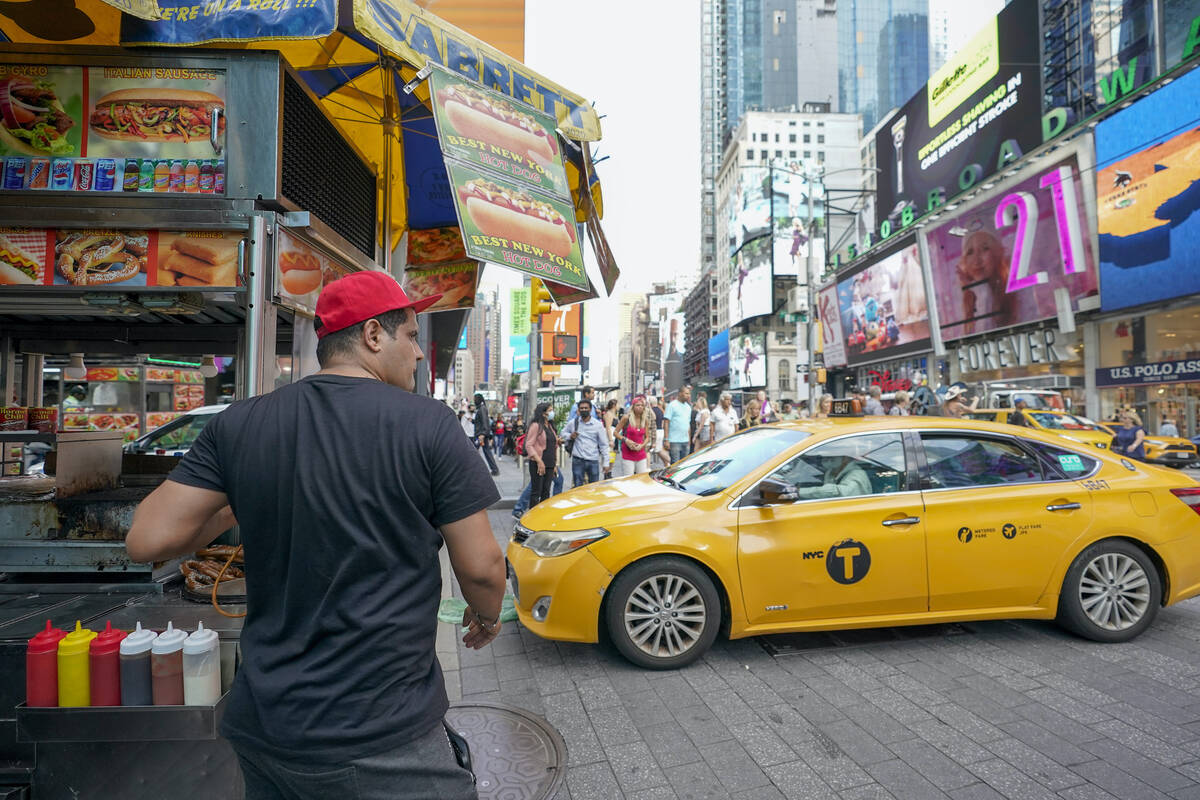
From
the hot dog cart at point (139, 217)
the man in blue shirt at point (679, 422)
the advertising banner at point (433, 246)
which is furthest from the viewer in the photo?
the man in blue shirt at point (679, 422)

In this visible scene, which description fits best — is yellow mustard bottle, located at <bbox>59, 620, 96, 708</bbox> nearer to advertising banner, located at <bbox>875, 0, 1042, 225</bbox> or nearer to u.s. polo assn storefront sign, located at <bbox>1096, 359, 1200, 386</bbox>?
u.s. polo assn storefront sign, located at <bbox>1096, 359, 1200, 386</bbox>

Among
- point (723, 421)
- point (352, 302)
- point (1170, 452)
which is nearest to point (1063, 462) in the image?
point (352, 302)

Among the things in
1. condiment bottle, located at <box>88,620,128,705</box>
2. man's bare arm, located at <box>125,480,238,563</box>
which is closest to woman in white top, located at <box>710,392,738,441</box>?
condiment bottle, located at <box>88,620,128,705</box>

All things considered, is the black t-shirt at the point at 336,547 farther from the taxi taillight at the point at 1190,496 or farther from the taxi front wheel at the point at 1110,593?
the taxi taillight at the point at 1190,496

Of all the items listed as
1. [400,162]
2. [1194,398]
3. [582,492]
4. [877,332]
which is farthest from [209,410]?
[877,332]

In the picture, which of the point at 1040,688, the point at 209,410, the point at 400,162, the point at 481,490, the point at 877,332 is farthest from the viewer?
the point at 877,332

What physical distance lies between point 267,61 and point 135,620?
2461 mm

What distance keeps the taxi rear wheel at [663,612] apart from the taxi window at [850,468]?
3.09 ft

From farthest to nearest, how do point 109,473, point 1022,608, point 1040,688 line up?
point 1022,608 < point 1040,688 < point 109,473

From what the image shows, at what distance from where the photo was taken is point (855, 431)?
4.91 meters

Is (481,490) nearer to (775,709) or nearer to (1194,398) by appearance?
(775,709)

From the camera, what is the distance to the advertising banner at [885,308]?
37219 mm

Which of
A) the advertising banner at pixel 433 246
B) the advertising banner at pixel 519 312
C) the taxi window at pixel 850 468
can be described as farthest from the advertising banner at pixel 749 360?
the taxi window at pixel 850 468

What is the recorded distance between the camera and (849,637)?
4.95m
